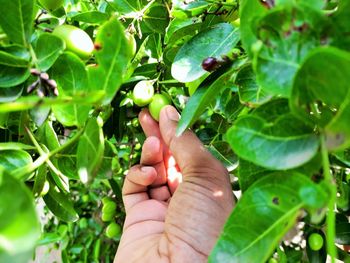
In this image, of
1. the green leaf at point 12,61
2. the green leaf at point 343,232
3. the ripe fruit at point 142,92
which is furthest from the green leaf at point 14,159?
the green leaf at point 343,232

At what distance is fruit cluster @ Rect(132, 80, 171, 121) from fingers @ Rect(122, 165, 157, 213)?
0.73 ft

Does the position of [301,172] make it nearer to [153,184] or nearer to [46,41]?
[46,41]

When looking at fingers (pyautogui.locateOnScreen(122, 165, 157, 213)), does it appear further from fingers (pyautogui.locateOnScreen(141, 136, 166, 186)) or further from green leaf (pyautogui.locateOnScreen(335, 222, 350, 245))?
green leaf (pyautogui.locateOnScreen(335, 222, 350, 245))

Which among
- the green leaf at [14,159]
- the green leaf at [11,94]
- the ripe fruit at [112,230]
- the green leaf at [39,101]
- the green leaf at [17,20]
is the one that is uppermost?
the green leaf at [39,101]

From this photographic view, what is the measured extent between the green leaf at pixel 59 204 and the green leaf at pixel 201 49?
11.6 inches

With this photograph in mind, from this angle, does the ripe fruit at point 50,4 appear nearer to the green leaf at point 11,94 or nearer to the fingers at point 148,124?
the green leaf at point 11,94

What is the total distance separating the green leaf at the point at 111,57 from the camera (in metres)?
0.46

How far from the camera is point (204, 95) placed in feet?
1.93

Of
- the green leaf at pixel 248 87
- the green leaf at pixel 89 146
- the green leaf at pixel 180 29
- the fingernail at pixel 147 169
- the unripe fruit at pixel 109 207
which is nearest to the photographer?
the green leaf at pixel 89 146

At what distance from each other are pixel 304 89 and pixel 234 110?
465 mm

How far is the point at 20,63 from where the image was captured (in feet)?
1.87

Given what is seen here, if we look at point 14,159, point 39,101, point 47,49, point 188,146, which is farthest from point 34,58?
point 188,146

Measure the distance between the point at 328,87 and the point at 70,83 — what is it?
0.34 m

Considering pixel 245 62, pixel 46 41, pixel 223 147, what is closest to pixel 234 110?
pixel 223 147
